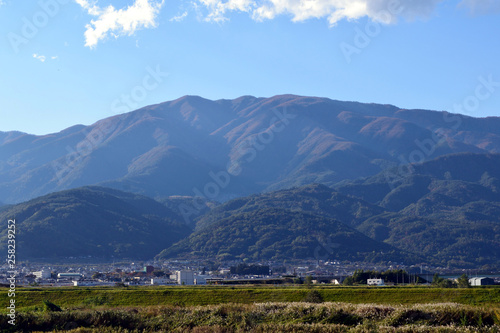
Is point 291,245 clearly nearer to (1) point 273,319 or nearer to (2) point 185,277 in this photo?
(2) point 185,277

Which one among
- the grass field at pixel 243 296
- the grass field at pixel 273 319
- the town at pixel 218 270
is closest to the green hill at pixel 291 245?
the town at pixel 218 270

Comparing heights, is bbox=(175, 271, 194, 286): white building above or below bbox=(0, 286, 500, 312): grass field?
below

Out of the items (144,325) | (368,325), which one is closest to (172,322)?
(144,325)

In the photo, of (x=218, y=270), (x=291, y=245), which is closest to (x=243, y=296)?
(x=218, y=270)

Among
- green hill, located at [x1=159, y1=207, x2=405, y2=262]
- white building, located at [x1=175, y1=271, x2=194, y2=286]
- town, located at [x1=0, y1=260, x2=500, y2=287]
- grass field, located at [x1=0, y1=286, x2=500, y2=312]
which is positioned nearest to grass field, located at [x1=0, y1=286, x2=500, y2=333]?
grass field, located at [x1=0, y1=286, x2=500, y2=312]

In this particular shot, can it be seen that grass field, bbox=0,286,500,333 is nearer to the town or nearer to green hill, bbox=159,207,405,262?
the town

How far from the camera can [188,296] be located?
51156mm

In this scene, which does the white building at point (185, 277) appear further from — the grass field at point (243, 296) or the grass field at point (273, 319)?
the grass field at point (273, 319)

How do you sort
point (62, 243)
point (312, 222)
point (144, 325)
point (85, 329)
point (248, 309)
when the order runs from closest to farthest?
point (85, 329), point (144, 325), point (248, 309), point (62, 243), point (312, 222)

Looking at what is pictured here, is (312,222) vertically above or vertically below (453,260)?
above

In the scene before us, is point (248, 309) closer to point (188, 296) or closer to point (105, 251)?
point (188, 296)

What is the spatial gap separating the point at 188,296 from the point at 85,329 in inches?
882

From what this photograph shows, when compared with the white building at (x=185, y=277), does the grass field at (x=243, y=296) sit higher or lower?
higher

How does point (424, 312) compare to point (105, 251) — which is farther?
point (105, 251)
